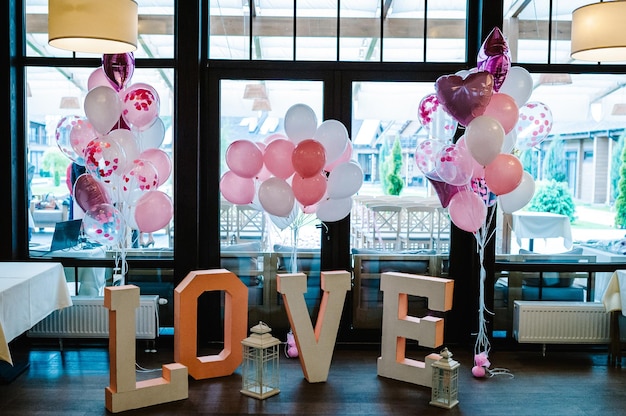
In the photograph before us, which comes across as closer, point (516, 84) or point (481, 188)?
point (516, 84)

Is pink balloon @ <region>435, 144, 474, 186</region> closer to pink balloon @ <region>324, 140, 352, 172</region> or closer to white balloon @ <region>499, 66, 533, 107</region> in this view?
white balloon @ <region>499, 66, 533, 107</region>

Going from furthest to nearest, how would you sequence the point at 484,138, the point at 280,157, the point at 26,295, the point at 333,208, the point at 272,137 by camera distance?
the point at 272,137
the point at 333,208
the point at 280,157
the point at 26,295
the point at 484,138

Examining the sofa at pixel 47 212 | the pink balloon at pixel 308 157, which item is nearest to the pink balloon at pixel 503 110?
the pink balloon at pixel 308 157

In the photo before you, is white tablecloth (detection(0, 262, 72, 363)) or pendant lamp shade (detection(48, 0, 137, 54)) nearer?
pendant lamp shade (detection(48, 0, 137, 54))

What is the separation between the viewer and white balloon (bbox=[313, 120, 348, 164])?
4457 millimetres

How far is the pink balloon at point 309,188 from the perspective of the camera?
4355mm

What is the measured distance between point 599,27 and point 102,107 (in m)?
2.93

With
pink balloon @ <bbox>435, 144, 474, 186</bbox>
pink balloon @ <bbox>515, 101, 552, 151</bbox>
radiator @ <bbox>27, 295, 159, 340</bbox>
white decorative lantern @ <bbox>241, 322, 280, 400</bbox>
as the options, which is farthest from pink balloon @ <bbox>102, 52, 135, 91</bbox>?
pink balloon @ <bbox>515, 101, 552, 151</bbox>

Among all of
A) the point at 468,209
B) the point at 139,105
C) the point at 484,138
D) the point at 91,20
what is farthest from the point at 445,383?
the point at 91,20

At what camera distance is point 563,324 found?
16.6ft

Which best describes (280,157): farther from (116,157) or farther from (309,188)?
(116,157)

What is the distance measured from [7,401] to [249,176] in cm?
207

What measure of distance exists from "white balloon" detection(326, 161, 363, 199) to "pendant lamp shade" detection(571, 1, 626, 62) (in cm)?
160

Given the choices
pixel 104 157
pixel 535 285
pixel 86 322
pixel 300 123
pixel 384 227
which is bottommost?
pixel 86 322
